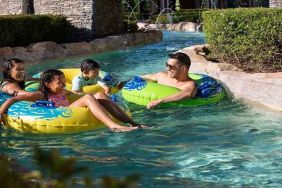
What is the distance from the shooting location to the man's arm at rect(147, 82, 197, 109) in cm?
796

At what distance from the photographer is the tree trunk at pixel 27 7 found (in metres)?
18.7

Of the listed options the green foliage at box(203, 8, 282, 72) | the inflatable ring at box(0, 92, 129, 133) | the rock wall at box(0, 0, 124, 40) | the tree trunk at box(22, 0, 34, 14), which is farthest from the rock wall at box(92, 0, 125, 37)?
the inflatable ring at box(0, 92, 129, 133)

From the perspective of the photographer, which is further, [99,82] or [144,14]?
[144,14]

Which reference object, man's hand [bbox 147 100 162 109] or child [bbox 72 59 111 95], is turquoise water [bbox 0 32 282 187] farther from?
child [bbox 72 59 111 95]

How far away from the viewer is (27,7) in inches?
737

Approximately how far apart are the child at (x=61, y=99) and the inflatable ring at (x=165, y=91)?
4.63ft

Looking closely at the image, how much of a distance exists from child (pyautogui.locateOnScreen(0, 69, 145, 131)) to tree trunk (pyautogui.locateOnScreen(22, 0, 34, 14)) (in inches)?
475

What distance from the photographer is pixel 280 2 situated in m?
15.5

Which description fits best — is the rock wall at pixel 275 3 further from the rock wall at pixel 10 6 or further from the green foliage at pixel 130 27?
the rock wall at pixel 10 6

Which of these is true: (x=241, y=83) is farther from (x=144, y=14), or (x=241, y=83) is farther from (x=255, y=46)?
(x=144, y=14)

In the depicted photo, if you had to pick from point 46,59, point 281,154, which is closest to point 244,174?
point 281,154

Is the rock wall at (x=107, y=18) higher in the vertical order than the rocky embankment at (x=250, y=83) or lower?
higher

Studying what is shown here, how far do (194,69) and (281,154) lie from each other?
4.81 metres

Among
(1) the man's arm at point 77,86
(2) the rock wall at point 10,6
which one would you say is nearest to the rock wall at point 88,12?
Result: (2) the rock wall at point 10,6
